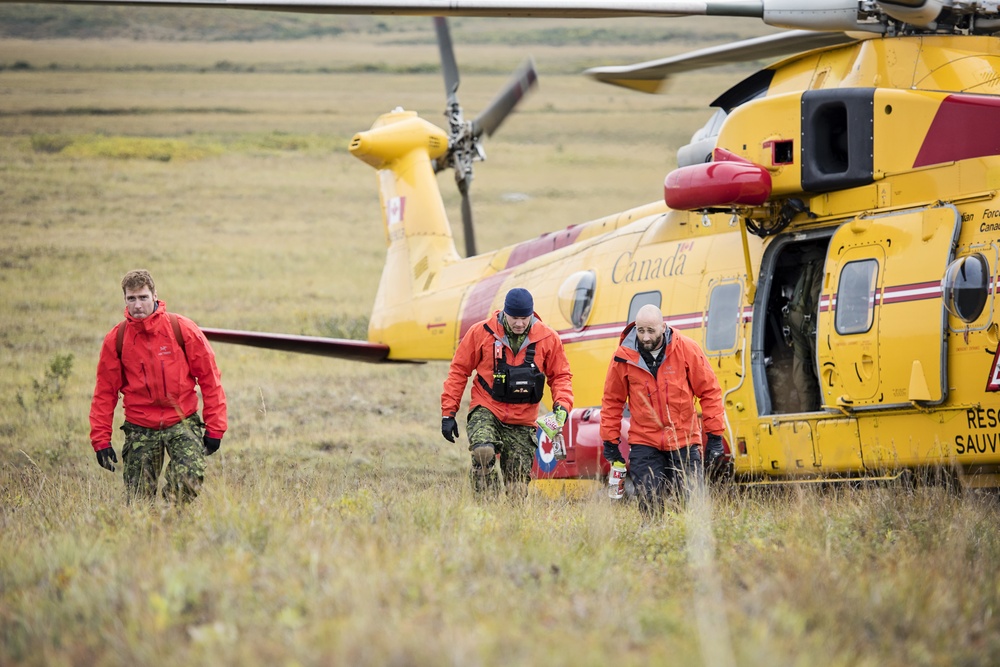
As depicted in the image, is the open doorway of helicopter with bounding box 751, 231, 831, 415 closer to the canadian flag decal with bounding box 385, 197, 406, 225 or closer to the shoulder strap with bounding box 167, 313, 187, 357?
the shoulder strap with bounding box 167, 313, 187, 357

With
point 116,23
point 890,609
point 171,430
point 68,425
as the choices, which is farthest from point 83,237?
point 116,23

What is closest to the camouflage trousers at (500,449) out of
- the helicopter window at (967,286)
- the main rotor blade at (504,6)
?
the main rotor blade at (504,6)

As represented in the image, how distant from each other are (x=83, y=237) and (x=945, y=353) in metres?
26.3

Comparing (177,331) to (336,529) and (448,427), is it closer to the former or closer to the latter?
(448,427)

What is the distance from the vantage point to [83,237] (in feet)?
96.0

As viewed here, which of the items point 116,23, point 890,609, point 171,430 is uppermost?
point 116,23

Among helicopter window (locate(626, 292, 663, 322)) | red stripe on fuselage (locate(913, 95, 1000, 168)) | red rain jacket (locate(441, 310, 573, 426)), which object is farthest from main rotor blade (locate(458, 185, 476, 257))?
red stripe on fuselage (locate(913, 95, 1000, 168))

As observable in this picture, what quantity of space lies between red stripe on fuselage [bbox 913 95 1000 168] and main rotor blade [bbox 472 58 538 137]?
480 centimetres

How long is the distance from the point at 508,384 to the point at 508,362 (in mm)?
168

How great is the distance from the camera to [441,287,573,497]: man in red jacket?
825 centimetres

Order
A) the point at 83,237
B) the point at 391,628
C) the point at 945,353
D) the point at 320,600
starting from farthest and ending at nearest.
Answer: the point at 83,237 → the point at 945,353 → the point at 320,600 → the point at 391,628

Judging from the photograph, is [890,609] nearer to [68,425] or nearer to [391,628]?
[391,628]

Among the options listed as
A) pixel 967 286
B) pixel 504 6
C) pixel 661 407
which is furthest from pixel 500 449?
pixel 967 286

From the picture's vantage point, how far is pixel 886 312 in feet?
24.7
